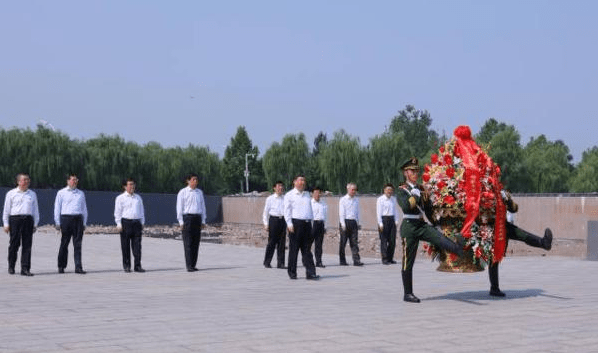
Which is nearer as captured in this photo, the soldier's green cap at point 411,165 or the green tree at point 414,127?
the soldier's green cap at point 411,165

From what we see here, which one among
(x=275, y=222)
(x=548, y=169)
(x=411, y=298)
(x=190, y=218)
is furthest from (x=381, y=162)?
(x=411, y=298)

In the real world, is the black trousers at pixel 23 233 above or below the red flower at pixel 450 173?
below

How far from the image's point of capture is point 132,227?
1452 centimetres

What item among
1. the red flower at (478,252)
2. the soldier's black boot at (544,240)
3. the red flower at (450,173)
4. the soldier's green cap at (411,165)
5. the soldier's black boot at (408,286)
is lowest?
the soldier's black boot at (408,286)

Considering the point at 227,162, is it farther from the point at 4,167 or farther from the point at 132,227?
the point at 132,227

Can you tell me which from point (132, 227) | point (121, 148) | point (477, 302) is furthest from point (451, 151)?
point (121, 148)

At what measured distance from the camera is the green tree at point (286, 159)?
232ft

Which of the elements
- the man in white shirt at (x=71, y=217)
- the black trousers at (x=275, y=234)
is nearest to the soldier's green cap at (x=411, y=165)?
the black trousers at (x=275, y=234)

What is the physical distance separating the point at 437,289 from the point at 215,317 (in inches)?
153

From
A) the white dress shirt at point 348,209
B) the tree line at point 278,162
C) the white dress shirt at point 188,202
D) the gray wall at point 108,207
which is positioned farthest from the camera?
the tree line at point 278,162

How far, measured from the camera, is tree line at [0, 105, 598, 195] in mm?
54031

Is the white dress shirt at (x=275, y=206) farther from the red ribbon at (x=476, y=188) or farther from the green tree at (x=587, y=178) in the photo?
the green tree at (x=587, y=178)

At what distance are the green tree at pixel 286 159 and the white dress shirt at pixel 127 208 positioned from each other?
55485 millimetres

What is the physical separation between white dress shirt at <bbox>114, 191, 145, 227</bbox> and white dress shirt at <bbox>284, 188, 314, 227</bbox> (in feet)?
9.78
